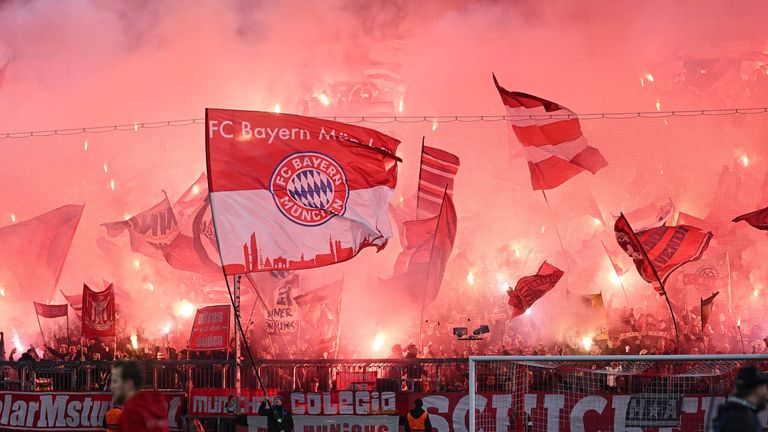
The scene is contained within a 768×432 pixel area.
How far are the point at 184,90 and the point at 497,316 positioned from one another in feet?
34.3

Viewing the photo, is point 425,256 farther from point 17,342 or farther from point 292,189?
point 292,189

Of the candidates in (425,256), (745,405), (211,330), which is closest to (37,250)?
(425,256)

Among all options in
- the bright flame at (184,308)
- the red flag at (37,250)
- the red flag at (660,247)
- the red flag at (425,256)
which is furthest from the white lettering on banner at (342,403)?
the red flag at (37,250)

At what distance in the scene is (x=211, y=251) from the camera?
2373 cm

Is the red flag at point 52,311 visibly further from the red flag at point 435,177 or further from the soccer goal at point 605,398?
the soccer goal at point 605,398

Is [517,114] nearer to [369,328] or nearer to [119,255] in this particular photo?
[369,328]

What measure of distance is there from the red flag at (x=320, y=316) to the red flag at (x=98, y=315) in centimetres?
505

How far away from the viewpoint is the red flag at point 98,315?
782 inches

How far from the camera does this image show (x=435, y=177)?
23.0m

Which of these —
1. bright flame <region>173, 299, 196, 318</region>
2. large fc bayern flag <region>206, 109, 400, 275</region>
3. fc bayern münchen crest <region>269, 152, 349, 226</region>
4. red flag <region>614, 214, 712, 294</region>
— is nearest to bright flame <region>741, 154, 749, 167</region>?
red flag <region>614, 214, 712, 294</region>

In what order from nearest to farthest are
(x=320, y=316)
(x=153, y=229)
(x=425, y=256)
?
(x=320, y=316) → (x=425, y=256) → (x=153, y=229)

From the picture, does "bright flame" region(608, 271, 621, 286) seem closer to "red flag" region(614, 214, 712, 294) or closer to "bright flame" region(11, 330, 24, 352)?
"red flag" region(614, 214, 712, 294)

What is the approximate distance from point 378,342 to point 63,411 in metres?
10.4

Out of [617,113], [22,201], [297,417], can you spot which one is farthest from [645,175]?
[22,201]
